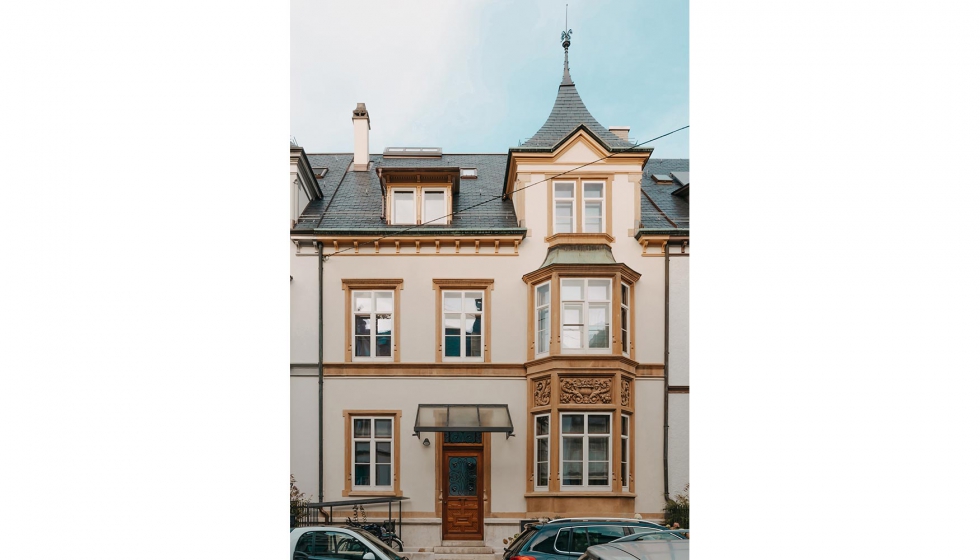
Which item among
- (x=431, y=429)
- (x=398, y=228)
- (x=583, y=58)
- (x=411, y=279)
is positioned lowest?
(x=431, y=429)

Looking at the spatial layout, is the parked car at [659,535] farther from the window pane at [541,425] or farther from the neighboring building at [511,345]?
the window pane at [541,425]

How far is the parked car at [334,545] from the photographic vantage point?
4.05 m

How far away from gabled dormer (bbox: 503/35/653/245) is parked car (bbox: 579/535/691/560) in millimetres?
2220

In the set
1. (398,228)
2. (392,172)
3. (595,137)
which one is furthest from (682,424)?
(392,172)

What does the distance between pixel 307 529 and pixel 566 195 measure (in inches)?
126

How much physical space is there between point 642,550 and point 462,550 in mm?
1524

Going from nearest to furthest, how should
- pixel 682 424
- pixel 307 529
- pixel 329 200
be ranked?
pixel 307 529 → pixel 682 424 → pixel 329 200

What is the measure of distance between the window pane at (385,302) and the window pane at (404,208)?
2.07ft

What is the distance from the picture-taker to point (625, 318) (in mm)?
4609

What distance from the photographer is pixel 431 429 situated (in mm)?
4516

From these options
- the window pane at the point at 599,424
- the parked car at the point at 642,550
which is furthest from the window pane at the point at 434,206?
the parked car at the point at 642,550

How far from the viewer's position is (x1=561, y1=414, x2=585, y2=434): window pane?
Result: 4.61 m

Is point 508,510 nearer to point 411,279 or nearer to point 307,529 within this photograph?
point 307,529

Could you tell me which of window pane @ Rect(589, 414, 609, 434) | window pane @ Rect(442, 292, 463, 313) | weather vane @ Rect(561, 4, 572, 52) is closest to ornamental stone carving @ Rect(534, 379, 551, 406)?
window pane @ Rect(589, 414, 609, 434)
